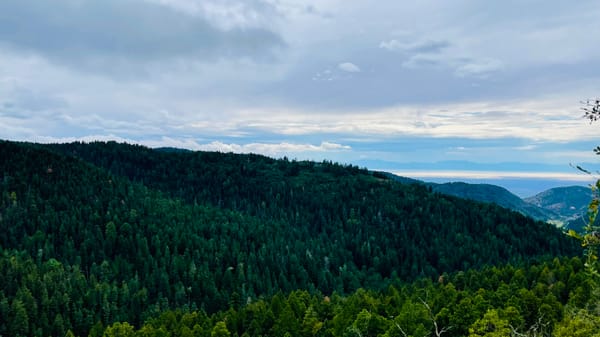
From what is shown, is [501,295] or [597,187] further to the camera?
[501,295]

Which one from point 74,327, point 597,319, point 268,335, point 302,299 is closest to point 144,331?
point 268,335

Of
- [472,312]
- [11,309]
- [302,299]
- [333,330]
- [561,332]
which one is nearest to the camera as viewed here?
[561,332]

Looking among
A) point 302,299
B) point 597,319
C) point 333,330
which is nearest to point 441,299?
point 333,330

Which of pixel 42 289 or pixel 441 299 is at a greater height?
pixel 441 299

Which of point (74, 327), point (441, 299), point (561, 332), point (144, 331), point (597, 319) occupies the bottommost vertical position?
point (74, 327)

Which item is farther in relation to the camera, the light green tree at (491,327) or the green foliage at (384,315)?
the green foliage at (384,315)

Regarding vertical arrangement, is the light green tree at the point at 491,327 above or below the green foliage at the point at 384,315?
above

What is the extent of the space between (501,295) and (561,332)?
83.1 meters

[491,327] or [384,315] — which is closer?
[491,327]

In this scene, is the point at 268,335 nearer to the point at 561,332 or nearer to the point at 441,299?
the point at 441,299

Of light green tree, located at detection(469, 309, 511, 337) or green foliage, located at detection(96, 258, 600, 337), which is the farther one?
green foliage, located at detection(96, 258, 600, 337)

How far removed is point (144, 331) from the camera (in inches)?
5108

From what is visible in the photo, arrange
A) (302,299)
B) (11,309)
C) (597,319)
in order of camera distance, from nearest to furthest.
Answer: (597,319) → (302,299) → (11,309)

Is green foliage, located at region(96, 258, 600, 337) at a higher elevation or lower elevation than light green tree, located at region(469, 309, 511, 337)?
lower
